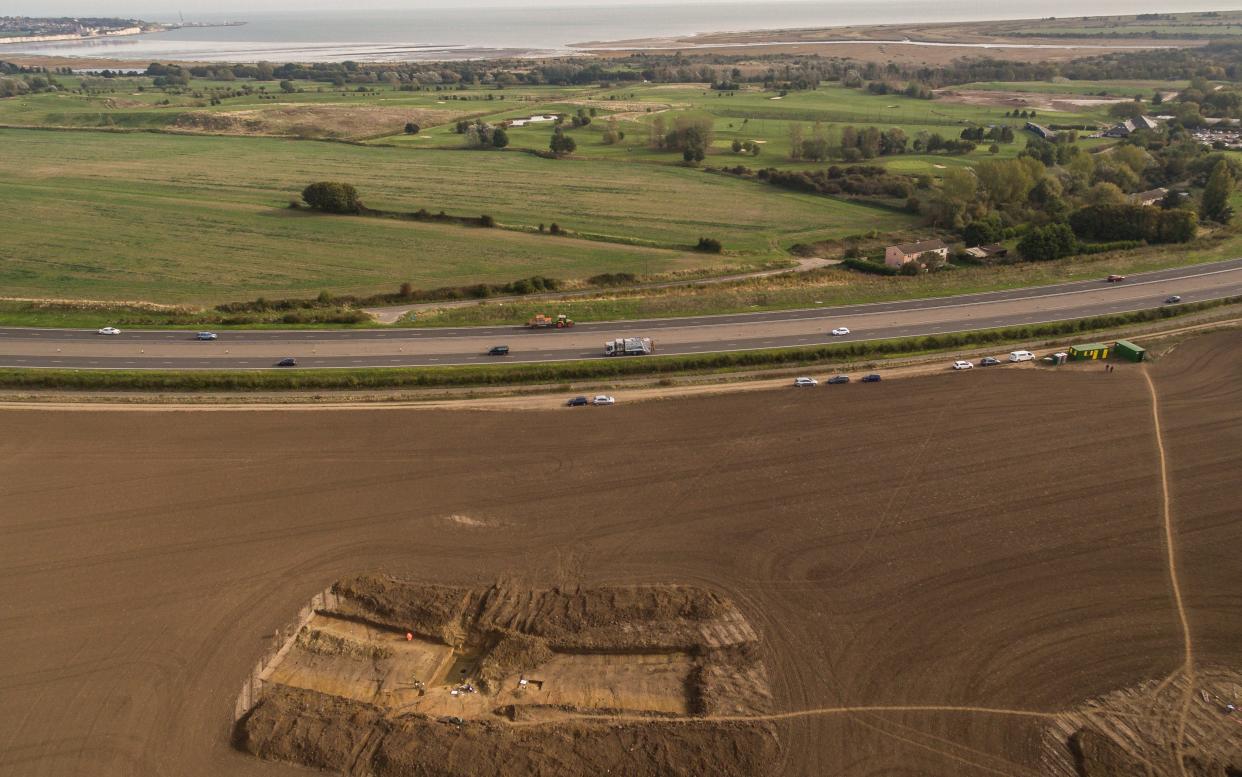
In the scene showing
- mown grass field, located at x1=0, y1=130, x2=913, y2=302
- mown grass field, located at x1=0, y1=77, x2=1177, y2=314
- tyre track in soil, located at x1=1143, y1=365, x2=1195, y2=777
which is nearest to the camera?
tyre track in soil, located at x1=1143, y1=365, x2=1195, y2=777

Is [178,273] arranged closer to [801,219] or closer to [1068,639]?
[801,219]

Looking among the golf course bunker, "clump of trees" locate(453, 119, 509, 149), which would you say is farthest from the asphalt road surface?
"clump of trees" locate(453, 119, 509, 149)

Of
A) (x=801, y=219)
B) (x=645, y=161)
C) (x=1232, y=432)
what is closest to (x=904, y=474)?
(x=1232, y=432)

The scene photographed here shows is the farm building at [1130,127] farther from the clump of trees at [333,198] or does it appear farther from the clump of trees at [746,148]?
the clump of trees at [333,198]

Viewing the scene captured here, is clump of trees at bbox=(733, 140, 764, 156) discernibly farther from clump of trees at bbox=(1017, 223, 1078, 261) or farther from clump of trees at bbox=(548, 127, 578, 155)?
clump of trees at bbox=(1017, 223, 1078, 261)

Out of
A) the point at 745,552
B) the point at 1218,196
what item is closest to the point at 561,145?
the point at 1218,196

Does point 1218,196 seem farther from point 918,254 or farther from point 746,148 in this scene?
point 746,148
